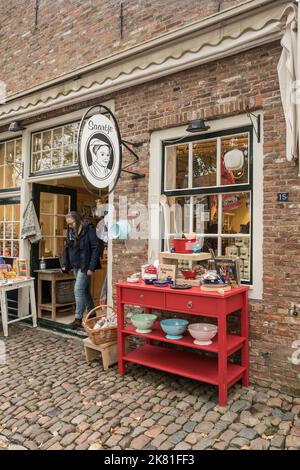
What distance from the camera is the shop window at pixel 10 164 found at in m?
6.57

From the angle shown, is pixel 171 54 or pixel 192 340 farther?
pixel 171 54

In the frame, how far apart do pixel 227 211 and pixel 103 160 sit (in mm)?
1568

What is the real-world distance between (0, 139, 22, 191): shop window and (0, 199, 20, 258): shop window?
1.21 feet

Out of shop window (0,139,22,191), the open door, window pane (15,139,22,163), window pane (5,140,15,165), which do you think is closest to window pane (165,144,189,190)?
the open door

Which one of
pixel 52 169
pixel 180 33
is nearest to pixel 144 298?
pixel 180 33

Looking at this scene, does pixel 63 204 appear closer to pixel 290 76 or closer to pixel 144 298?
pixel 144 298

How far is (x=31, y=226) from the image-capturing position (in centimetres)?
609

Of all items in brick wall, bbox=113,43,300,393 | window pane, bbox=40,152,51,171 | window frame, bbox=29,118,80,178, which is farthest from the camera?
window pane, bbox=40,152,51,171

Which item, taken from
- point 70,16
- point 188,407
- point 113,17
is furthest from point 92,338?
point 70,16

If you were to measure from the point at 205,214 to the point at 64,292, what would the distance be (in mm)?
3316

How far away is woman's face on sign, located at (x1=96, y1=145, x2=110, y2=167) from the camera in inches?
158

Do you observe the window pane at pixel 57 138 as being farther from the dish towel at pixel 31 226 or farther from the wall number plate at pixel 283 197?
the wall number plate at pixel 283 197

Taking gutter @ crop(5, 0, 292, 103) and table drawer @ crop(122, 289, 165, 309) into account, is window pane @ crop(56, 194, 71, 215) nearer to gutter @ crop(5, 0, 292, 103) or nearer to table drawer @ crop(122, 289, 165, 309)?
gutter @ crop(5, 0, 292, 103)

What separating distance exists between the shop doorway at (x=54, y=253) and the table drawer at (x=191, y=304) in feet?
9.33
